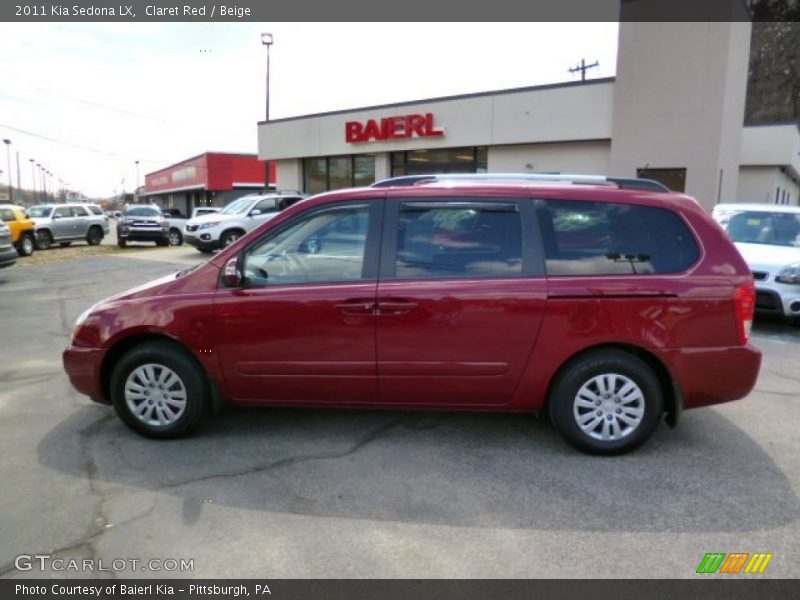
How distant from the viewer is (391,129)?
21.0 metres

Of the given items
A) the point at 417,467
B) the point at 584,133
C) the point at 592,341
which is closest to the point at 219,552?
the point at 417,467

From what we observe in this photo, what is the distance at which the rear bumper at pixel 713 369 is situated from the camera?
3740 mm

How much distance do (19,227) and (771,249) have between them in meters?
19.7

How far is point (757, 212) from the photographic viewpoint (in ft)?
31.2

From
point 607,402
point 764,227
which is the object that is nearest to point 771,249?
point 764,227

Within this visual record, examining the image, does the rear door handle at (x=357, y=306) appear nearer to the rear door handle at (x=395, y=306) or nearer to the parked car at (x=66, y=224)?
the rear door handle at (x=395, y=306)

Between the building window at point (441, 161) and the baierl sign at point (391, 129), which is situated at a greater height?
the baierl sign at point (391, 129)

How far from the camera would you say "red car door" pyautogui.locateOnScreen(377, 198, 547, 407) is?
377cm

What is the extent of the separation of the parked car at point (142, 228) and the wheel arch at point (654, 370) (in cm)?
2073

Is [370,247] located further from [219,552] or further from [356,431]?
[219,552]

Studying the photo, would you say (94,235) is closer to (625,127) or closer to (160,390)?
(625,127)

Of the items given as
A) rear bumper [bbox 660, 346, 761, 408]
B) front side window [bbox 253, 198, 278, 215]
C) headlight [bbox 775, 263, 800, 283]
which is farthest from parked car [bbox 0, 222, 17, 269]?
headlight [bbox 775, 263, 800, 283]

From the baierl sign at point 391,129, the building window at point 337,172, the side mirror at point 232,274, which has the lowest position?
the side mirror at point 232,274

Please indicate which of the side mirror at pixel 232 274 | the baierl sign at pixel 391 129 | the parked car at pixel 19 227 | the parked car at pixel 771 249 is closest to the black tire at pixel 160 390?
the side mirror at pixel 232 274
